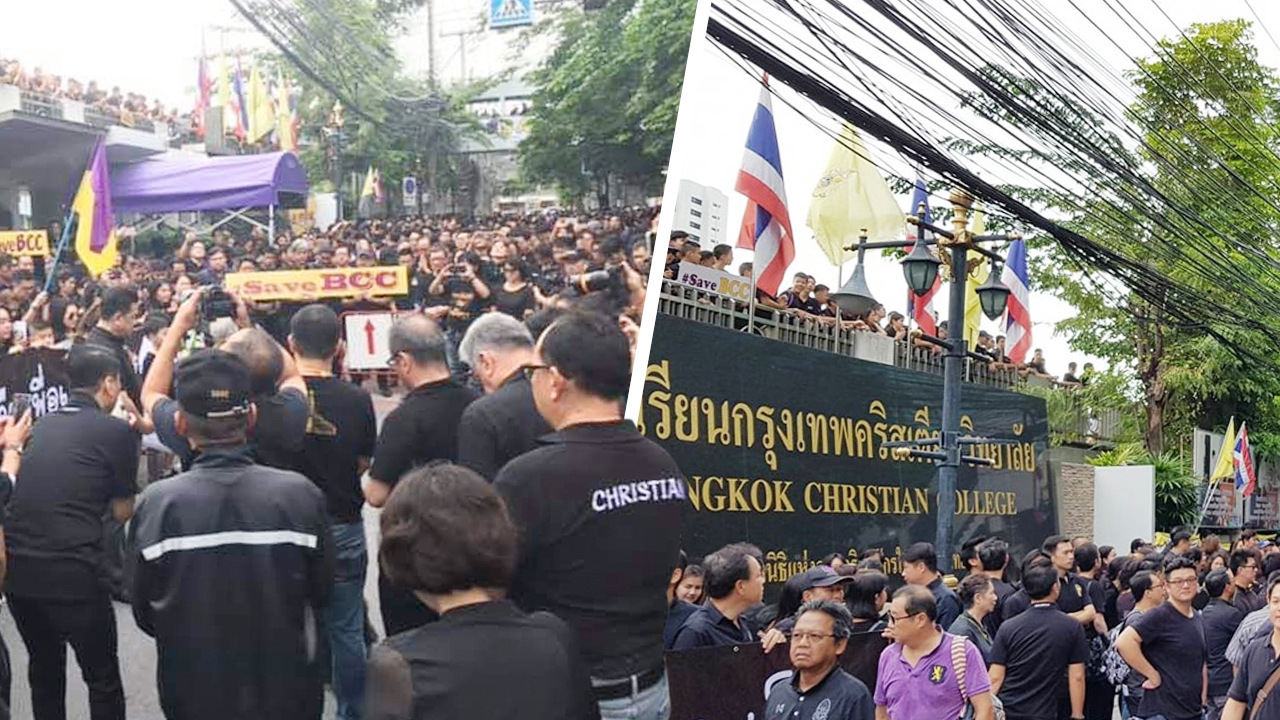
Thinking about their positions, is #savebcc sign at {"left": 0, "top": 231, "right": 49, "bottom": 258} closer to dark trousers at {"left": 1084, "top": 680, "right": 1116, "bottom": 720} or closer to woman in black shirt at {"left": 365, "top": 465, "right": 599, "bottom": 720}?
woman in black shirt at {"left": 365, "top": 465, "right": 599, "bottom": 720}

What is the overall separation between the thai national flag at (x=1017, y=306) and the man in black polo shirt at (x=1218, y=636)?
29.1 feet

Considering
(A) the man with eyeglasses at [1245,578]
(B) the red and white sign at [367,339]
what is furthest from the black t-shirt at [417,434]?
(A) the man with eyeglasses at [1245,578]

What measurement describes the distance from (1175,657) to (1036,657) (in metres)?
0.78

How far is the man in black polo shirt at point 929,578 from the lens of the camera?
630cm

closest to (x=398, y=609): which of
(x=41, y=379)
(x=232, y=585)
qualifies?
(x=232, y=585)

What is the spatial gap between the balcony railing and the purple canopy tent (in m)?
2.95

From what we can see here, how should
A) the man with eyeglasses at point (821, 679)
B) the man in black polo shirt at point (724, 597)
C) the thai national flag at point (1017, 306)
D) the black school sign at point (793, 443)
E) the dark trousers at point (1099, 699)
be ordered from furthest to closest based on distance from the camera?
the thai national flag at point (1017, 306) < the black school sign at point (793, 443) < the dark trousers at point (1099, 699) < the man in black polo shirt at point (724, 597) < the man with eyeglasses at point (821, 679)

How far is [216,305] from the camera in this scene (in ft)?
9.86

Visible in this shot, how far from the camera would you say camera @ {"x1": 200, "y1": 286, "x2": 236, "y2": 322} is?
300cm

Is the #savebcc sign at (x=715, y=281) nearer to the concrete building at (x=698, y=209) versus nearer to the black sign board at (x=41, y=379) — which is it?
the concrete building at (x=698, y=209)

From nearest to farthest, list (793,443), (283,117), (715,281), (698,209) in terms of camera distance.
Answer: (283,117)
(698,209)
(715,281)
(793,443)

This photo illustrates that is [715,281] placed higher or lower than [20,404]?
higher

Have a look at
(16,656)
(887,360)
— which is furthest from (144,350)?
(887,360)

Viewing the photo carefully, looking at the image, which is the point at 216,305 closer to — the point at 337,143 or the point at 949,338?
the point at 337,143
